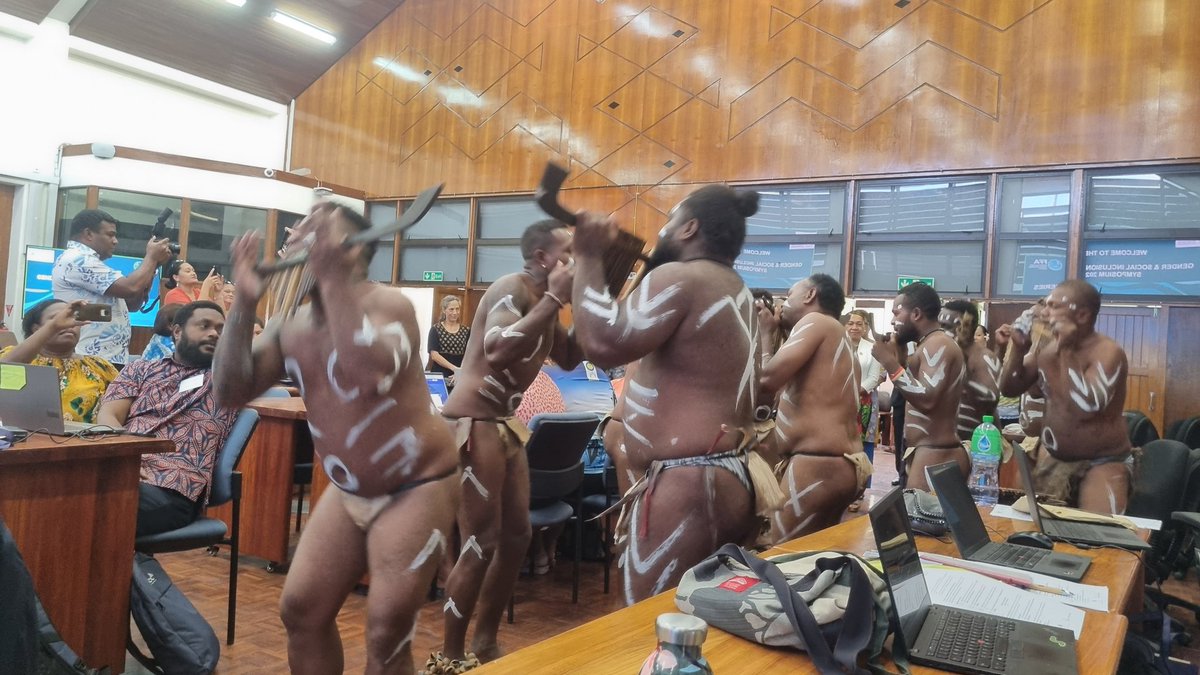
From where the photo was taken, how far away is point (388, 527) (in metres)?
1.83

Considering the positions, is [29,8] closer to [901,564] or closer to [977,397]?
[977,397]

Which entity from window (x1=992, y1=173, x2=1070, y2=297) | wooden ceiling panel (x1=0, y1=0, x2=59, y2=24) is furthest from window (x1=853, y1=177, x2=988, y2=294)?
wooden ceiling panel (x1=0, y1=0, x2=59, y2=24)

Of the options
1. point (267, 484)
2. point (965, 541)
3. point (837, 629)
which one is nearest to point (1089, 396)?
point (965, 541)

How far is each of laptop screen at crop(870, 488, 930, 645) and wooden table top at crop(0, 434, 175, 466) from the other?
229cm

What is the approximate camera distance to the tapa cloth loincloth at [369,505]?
1.86 meters

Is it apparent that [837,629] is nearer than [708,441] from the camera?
Yes

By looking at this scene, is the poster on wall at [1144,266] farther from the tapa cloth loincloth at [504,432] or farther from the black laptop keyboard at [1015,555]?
the tapa cloth loincloth at [504,432]

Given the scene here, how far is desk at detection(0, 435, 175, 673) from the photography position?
2.43 m

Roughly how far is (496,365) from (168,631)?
55.1 inches

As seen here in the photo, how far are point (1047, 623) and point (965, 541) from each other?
0.57 metres

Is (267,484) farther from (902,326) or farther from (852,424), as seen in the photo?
(902,326)

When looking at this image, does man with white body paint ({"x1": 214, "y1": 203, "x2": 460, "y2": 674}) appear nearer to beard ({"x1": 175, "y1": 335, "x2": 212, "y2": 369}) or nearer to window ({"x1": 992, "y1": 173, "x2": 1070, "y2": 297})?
beard ({"x1": 175, "y1": 335, "x2": 212, "y2": 369})

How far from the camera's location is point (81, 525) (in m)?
2.56

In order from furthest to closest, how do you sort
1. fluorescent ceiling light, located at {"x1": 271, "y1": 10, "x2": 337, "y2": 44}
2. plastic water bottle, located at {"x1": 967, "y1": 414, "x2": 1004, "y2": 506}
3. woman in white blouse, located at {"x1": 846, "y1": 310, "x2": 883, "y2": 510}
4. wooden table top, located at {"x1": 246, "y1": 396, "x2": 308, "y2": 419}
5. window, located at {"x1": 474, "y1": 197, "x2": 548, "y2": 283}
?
1. fluorescent ceiling light, located at {"x1": 271, "y1": 10, "x2": 337, "y2": 44}
2. window, located at {"x1": 474, "y1": 197, "x2": 548, "y2": 283}
3. woman in white blouse, located at {"x1": 846, "y1": 310, "x2": 883, "y2": 510}
4. wooden table top, located at {"x1": 246, "y1": 396, "x2": 308, "y2": 419}
5. plastic water bottle, located at {"x1": 967, "y1": 414, "x2": 1004, "y2": 506}
